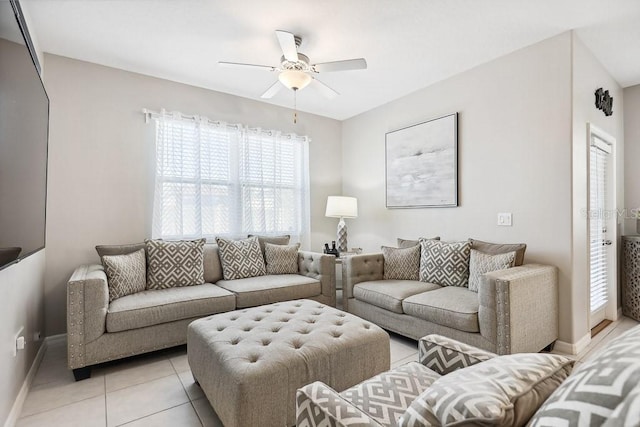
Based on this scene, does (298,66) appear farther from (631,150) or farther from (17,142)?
(631,150)

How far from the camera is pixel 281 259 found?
3.57m

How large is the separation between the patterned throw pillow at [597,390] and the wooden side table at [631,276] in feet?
12.4

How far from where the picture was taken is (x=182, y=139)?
11.4 ft

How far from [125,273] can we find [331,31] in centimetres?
257

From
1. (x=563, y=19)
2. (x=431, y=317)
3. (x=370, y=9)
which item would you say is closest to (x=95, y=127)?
(x=370, y=9)

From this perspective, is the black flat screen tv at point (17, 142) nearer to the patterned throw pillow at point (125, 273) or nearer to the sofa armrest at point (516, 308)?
the patterned throw pillow at point (125, 273)

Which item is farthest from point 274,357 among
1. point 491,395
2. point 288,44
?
point 288,44

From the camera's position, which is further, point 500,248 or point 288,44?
point 500,248

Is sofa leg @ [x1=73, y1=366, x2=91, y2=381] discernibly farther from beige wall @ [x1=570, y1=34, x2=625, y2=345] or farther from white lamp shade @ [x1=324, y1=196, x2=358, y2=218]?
beige wall @ [x1=570, y1=34, x2=625, y2=345]

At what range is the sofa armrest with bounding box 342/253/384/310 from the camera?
3.28 meters

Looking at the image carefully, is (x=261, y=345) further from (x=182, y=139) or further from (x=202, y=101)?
(x=202, y=101)

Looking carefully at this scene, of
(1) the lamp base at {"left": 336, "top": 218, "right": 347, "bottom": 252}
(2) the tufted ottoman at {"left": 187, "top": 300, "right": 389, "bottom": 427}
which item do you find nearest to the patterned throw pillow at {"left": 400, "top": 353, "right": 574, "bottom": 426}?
(2) the tufted ottoman at {"left": 187, "top": 300, "right": 389, "bottom": 427}

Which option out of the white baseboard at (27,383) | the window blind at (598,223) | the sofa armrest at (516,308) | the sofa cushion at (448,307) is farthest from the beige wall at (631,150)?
the white baseboard at (27,383)

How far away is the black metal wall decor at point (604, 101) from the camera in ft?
9.50
